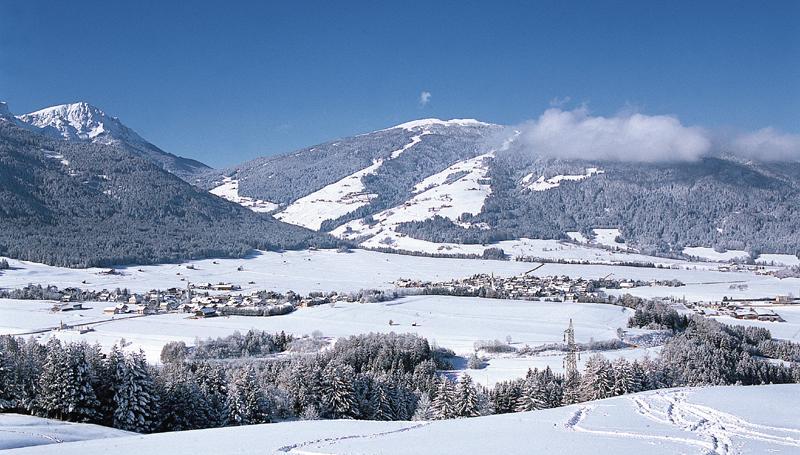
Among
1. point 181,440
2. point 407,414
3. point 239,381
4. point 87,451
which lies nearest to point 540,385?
point 407,414


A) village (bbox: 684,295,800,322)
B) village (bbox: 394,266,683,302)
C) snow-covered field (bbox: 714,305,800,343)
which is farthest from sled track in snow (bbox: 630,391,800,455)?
village (bbox: 394,266,683,302)

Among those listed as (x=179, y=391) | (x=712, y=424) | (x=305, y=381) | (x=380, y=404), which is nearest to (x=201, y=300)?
(x=305, y=381)

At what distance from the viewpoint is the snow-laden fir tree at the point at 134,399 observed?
3256 centimetres

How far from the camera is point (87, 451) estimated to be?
67.8 feet

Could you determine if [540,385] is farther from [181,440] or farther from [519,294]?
[519,294]

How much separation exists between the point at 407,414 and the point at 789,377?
32.6m

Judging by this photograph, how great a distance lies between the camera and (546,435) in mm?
22641

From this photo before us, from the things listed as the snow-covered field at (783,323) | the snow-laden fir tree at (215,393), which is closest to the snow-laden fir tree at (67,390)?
the snow-laden fir tree at (215,393)

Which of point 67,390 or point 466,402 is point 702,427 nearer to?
point 466,402

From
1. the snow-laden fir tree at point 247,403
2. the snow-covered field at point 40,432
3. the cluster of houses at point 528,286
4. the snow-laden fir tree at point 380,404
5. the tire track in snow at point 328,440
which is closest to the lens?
the tire track in snow at point 328,440

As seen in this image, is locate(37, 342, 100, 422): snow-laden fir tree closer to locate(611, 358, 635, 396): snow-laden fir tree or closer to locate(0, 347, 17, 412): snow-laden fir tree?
locate(0, 347, 17, 412): snow-laden fir tree

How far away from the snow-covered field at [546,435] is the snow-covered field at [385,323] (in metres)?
30.5

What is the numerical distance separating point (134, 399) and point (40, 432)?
8.46m

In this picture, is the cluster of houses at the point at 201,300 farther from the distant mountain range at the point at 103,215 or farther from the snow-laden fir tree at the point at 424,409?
the snow-laden fir tree at the point at 424,409
